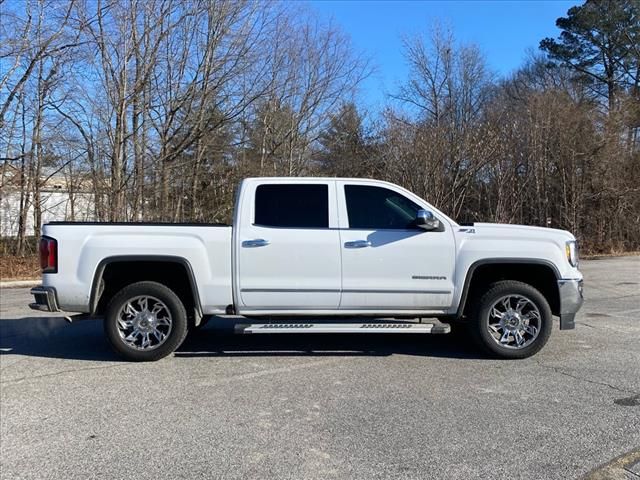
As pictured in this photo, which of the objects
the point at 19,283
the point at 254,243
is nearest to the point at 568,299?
the point at 254,243

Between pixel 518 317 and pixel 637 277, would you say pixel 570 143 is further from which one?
pixel 518 317

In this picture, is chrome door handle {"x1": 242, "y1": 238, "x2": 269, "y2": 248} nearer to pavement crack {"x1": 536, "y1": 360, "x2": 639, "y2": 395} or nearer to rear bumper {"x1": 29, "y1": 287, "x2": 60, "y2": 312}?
rear bumper {"x1": 29, "y1": 287, "x2": 60, "y2": 312}

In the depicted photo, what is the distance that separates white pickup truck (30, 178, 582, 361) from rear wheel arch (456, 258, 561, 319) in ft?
0.08

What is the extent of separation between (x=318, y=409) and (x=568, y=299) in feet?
10.6

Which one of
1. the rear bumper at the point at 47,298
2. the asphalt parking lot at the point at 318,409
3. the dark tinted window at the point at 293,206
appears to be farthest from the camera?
the dark tinted window at the point at 293,206

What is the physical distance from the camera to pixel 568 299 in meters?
6.18

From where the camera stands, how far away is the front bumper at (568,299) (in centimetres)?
616

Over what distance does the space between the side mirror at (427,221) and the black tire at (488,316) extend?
0.95m

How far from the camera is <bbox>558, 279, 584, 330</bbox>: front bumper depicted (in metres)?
6.16

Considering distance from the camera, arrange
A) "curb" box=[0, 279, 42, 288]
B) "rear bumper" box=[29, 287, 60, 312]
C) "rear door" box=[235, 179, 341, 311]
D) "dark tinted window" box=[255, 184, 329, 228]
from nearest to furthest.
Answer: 1. "rear bumper" box=[29, 287, 60, 312]
2. "rear door" box=[235, 179, 341, 311]
3. "dark tinted window" box=[255, 184, 329, 228]
4. "curb" box=[0, 279, 42, 288]

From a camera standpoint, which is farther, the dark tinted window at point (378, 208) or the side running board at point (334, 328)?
the dark tinted window at point (378, 208)

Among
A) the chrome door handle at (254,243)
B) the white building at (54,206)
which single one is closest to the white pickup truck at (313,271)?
the chrome door handle at (254,243)

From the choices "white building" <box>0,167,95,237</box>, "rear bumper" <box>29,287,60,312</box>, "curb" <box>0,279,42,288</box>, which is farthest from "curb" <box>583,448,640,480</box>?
"white building" <box>0,167,95,237</box>

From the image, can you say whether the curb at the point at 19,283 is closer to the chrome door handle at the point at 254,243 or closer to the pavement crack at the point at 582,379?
the chrome door handle at the point at 254,243
